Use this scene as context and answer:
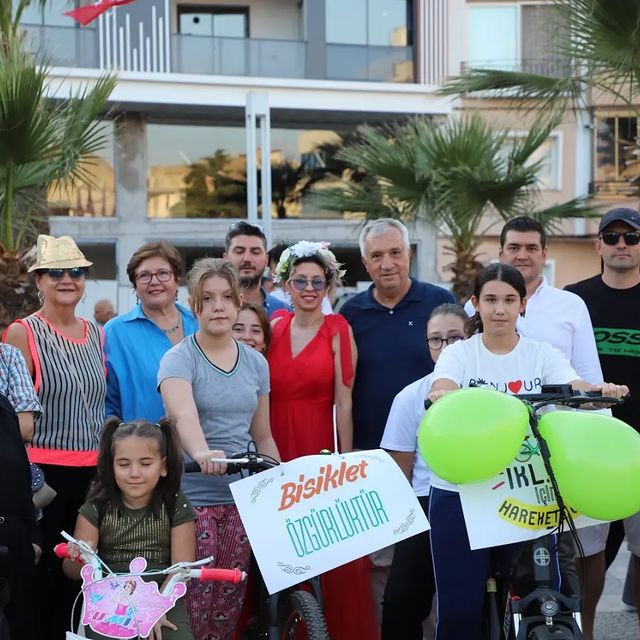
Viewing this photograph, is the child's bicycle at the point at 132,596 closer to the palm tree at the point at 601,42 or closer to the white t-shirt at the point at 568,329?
the white t-shirt at the point at 568,329

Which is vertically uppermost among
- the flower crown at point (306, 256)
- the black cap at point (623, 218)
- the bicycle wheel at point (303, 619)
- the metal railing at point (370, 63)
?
the metal railing at point (370, 63)

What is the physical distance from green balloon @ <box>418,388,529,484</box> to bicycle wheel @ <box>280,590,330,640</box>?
0.81m

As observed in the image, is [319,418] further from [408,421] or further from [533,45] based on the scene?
[533,45]

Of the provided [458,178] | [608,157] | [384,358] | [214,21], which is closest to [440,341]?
[384,358]

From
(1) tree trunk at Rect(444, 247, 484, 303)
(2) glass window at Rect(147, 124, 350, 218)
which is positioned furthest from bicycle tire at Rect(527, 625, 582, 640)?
(2) glass window at Rect(147, 124, 350, 218)

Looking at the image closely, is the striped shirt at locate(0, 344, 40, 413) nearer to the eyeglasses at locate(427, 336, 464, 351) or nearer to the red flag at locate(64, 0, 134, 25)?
the eyeglasses at locate(427, 336, 464, 351)

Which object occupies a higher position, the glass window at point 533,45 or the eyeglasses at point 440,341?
the glass window at point 533,45

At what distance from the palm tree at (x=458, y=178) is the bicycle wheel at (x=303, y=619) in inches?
356

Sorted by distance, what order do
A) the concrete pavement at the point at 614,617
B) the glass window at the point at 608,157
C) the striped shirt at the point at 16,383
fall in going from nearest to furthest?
the striped shirt at the point at 16,383, the concrete pavement at the point at 614,617, the glass window at the point at 608,157

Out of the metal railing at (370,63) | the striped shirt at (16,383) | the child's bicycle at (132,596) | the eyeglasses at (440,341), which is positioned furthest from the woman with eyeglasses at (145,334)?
the metal railing at (370,63)

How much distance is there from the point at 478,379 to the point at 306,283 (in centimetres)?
140

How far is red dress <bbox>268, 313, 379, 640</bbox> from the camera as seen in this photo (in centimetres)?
549

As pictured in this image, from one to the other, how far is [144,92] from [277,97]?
3.00 m

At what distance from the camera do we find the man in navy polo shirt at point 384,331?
5758mm
